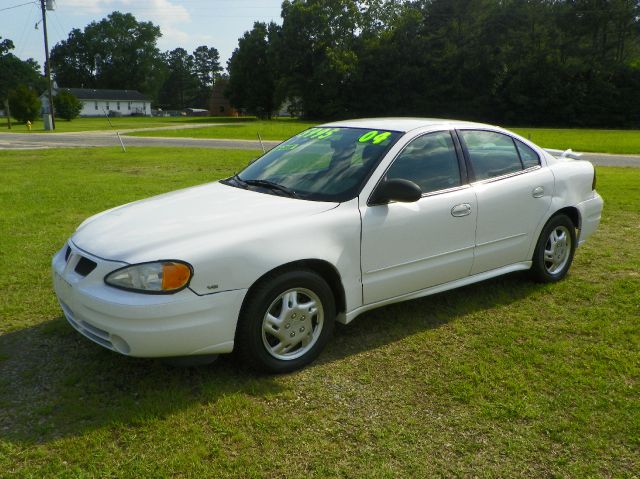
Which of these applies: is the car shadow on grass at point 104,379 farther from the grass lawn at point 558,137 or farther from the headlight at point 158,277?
the grass lawn at point 558,137

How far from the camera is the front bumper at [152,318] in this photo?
3189 mm

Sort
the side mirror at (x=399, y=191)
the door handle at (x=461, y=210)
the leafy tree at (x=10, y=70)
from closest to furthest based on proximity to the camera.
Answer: the side mirror at (x=399, y=191) < the door handle at (x=461, y=210) < the leafy tree at (x=10, y=70)

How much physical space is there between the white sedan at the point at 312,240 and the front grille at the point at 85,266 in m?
0.01

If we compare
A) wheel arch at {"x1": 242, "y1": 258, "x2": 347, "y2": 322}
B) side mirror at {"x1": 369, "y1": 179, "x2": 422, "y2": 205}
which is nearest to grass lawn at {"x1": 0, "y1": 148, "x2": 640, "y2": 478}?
wheel arch at {"x1": 242, "y1": 258, "x2": 347, "y2": 322}

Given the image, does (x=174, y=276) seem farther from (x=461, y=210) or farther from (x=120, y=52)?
(x=120, y=52)

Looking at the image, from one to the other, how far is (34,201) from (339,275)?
25.6 ft

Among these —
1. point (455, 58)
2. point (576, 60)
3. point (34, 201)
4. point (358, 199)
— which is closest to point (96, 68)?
point (455, 58)

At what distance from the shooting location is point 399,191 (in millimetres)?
3877

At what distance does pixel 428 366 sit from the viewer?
12.7ft

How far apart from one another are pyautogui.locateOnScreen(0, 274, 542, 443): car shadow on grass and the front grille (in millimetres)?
671

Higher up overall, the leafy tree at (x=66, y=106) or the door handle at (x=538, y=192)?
the leafy tree at (x=66, y=106)

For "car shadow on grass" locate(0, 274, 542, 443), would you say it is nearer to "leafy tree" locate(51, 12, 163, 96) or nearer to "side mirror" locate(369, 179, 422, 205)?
"side mirror" locate(369, 179, 422, 205)

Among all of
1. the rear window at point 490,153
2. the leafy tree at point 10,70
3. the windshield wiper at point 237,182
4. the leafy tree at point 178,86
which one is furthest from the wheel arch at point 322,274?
the leafy tree at point 178,86

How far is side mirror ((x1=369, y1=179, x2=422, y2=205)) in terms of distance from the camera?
388cm
